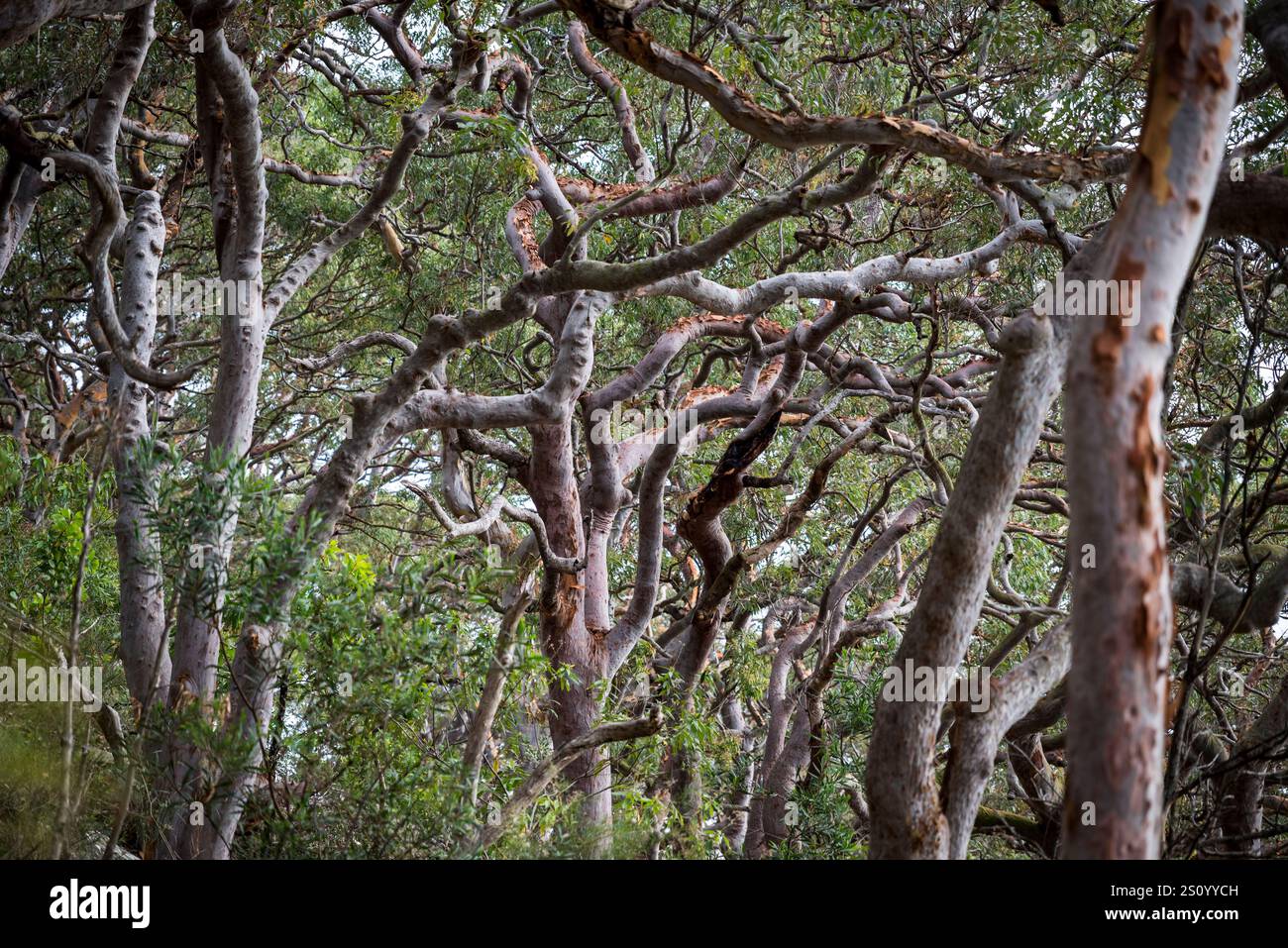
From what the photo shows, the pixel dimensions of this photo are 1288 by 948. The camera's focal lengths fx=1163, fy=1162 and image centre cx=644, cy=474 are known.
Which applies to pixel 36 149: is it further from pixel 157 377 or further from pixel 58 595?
pixel 58 595

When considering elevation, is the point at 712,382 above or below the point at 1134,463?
above

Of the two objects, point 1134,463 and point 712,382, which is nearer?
point 1134,463

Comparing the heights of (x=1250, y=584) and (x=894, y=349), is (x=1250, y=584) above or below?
below

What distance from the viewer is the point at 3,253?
6910 millimetres

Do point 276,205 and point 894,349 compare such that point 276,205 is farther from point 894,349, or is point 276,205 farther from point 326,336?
point 894,349

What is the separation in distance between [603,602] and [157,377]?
13.6 ft

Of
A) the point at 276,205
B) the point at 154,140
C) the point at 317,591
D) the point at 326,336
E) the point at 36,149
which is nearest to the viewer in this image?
the point at 317,591

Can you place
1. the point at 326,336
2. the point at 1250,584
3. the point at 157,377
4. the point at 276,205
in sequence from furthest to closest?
the point at 326,336 < the point at 276,205 < the point at 157,377 < the point at 1250,584

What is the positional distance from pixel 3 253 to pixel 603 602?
4.48 metres

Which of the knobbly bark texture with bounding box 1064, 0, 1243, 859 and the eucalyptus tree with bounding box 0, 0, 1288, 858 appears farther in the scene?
the eucalyptus tree with bounding box 0, 0, 1288, 858

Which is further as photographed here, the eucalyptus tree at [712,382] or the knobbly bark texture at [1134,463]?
the eucalyptus tree at [712,382]

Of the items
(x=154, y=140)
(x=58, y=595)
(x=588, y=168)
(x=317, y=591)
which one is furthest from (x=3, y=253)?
(x=588, y=168)

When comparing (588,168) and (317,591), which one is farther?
(588,168)
